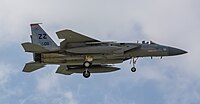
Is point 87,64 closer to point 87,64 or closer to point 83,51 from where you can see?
point 87,64

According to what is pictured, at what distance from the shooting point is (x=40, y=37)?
47.8 meters

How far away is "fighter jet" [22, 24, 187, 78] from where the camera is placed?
145 feet

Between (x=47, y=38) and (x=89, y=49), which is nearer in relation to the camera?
(x=89, y=49)

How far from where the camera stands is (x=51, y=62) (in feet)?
150

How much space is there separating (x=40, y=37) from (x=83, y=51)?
5.24 m

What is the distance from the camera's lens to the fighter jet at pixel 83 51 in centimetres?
4431

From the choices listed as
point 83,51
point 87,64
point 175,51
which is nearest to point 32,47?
point 83,51

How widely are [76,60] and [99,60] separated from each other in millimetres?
1956

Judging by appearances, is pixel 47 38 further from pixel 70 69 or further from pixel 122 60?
pixel 122 60

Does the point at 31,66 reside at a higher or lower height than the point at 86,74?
higher

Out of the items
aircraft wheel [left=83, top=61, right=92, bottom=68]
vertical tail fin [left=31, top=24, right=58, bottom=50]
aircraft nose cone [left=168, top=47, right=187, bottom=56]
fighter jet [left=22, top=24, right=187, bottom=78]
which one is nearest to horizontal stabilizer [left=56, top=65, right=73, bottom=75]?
fighter jet [left=22, top=24, right=187, bottom=78]

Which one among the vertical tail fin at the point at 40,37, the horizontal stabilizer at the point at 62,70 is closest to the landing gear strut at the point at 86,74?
the horizontal stabilizer at the point at 62,70

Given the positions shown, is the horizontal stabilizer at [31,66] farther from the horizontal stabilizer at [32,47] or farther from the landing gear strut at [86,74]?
the landing gear strut at [86,74]

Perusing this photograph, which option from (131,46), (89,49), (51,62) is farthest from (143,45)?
(51,62)
